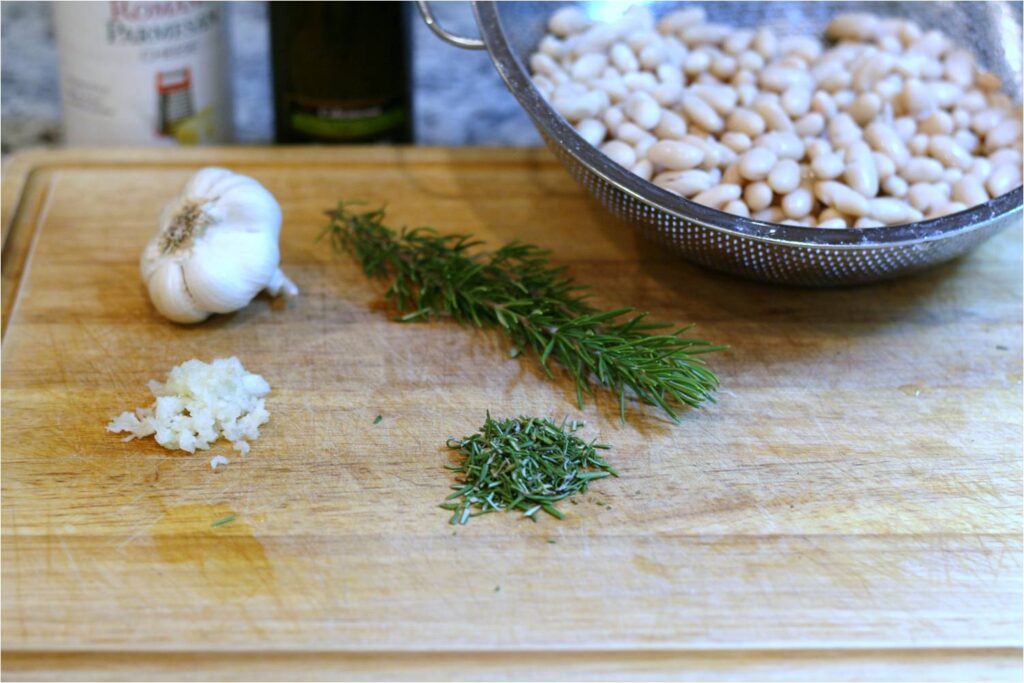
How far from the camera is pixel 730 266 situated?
44.0 inches

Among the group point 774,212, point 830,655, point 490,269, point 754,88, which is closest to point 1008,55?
point 754,88

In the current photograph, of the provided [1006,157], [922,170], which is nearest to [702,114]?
[922,170]

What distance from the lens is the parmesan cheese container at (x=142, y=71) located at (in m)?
1.28

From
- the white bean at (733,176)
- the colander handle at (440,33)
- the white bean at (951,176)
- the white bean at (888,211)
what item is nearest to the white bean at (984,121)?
the white bean at (951,176)

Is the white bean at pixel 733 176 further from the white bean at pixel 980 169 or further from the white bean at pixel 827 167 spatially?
the white bean at pixel 980 169

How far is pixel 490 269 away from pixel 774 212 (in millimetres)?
311

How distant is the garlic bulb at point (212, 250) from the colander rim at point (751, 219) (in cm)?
30

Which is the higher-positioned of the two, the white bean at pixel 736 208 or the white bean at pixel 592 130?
the white bean at pixel 592 130

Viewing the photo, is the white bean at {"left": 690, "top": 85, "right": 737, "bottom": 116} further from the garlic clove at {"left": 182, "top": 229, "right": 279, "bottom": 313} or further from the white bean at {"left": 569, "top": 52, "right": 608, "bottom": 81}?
the garlic clove at {"left": 182, "top": 229, "right": 279, "bottom": 313}

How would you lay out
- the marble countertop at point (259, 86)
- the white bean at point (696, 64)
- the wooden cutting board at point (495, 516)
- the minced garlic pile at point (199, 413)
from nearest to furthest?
1. the wooden cutting board at point (495, 516)
2. the minced garlic pile at point (199, 413)
3. the white bean at point (696, 64)
4. the marble countertop at point (259, 86)

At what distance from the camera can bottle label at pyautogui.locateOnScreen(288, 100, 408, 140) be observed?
53.4 inches

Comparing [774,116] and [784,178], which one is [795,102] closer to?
[774,116]

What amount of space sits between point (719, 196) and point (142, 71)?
744 mm

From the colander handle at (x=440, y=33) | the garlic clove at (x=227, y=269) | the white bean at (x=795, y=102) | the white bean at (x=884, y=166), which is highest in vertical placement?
the colander handle at (x=440, y=33)
